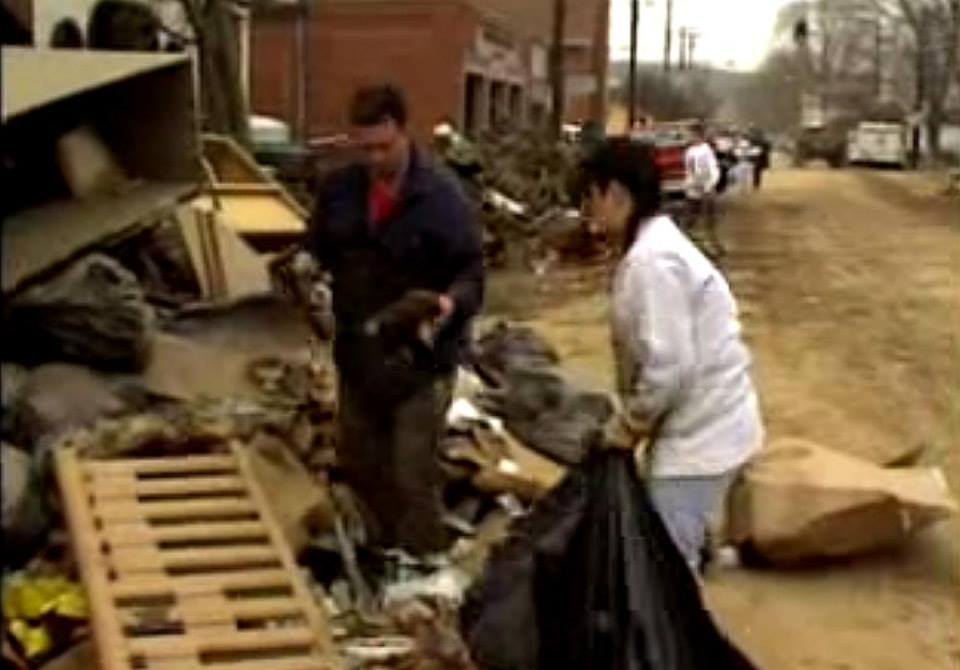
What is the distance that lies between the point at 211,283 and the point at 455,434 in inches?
92.2

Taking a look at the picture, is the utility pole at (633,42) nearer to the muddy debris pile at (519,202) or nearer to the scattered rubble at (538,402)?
the muddy debris pile at (519,202)

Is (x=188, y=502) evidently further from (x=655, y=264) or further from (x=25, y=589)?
(x=655, y=264)

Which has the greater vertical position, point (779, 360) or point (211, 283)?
point (211, 283)

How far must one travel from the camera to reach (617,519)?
4.67 m

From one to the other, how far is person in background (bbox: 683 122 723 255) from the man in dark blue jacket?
61.3 ft

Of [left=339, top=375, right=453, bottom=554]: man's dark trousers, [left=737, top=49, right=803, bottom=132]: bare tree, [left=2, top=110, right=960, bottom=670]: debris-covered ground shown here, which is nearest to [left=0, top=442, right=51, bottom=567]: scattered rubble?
[left=2, top=110, right=960, bottom=670]: debris-covered ground

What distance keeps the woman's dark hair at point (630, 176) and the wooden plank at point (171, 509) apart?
1.67m

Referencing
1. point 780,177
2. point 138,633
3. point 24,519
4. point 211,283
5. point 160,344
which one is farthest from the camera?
point 780,177

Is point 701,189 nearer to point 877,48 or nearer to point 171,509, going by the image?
point 171,509

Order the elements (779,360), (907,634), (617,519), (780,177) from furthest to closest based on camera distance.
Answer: (780,177) < (779,360) < (907,634) < (617,519)

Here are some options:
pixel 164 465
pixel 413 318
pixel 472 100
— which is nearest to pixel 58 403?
pixel 164 465

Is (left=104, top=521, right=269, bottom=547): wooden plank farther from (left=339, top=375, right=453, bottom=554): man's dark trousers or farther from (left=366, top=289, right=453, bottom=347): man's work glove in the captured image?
(left=366, top=289, right=453, bottom=347): man's work glove

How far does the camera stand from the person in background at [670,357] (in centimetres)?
471

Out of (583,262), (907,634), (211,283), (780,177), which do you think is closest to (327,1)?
(780,177)
